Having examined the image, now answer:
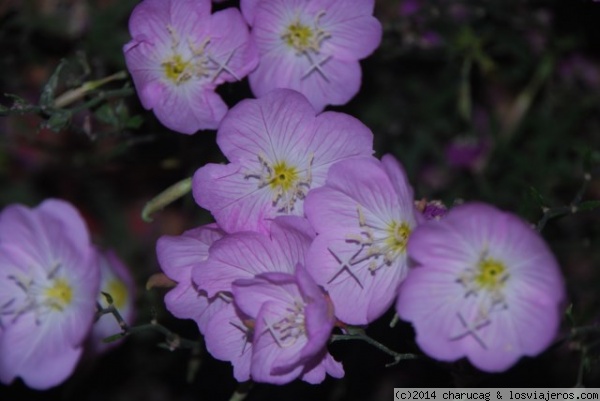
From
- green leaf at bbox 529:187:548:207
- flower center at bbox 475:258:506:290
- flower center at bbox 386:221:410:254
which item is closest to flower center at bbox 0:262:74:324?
flower center at bbox 386:221:410:254

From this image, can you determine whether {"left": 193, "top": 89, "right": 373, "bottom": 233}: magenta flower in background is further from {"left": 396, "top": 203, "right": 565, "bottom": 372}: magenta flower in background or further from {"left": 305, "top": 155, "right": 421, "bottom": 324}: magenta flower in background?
{"left": 396, "top": 203, "right": 565, "bottom": 372}: magenta flower in background

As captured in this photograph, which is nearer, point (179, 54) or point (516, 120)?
point (179, 54)

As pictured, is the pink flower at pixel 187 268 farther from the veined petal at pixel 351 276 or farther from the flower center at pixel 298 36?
the flower center at pixel 298 36

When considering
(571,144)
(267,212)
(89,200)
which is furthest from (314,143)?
(89,200)

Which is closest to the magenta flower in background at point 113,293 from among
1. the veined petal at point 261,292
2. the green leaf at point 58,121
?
the green leaf at point 58,121

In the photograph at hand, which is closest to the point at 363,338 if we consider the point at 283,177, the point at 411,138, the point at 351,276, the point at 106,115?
the point at 351,276

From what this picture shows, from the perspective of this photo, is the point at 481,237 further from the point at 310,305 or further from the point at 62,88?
the point at 62,88
